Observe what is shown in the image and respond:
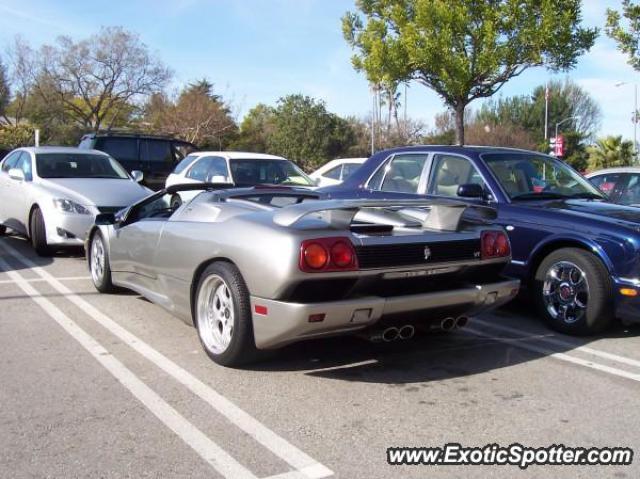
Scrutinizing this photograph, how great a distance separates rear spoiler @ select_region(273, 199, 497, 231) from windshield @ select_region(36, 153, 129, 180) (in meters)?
6.37

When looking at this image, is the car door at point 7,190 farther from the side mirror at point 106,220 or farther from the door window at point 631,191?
the door window at point 631,191

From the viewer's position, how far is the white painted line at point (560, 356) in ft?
14.8

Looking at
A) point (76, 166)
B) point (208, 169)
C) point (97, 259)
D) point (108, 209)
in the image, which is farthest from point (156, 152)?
point (97, 259)

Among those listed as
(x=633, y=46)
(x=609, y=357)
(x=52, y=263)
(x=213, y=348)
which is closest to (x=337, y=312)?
(x=213, y=348)

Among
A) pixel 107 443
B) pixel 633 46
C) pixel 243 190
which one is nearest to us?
pixel 107 443

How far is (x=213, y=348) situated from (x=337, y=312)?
1.11 meters

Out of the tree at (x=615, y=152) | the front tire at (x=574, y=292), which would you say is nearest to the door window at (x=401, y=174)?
the front tire at (x=574, y=292)

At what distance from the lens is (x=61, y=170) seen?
9812 millimetres

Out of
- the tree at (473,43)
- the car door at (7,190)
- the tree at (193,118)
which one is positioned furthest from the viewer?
the tree at (193,118)

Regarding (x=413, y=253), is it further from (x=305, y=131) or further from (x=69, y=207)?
(x=305, y=131)

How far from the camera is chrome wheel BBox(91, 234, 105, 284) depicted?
6698 mm

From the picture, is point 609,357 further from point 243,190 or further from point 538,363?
point 243,190

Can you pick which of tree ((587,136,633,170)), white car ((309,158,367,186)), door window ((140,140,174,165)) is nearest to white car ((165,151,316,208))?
white car ((309,158,367,186))

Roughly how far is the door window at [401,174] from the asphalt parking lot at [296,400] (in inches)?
72.7
